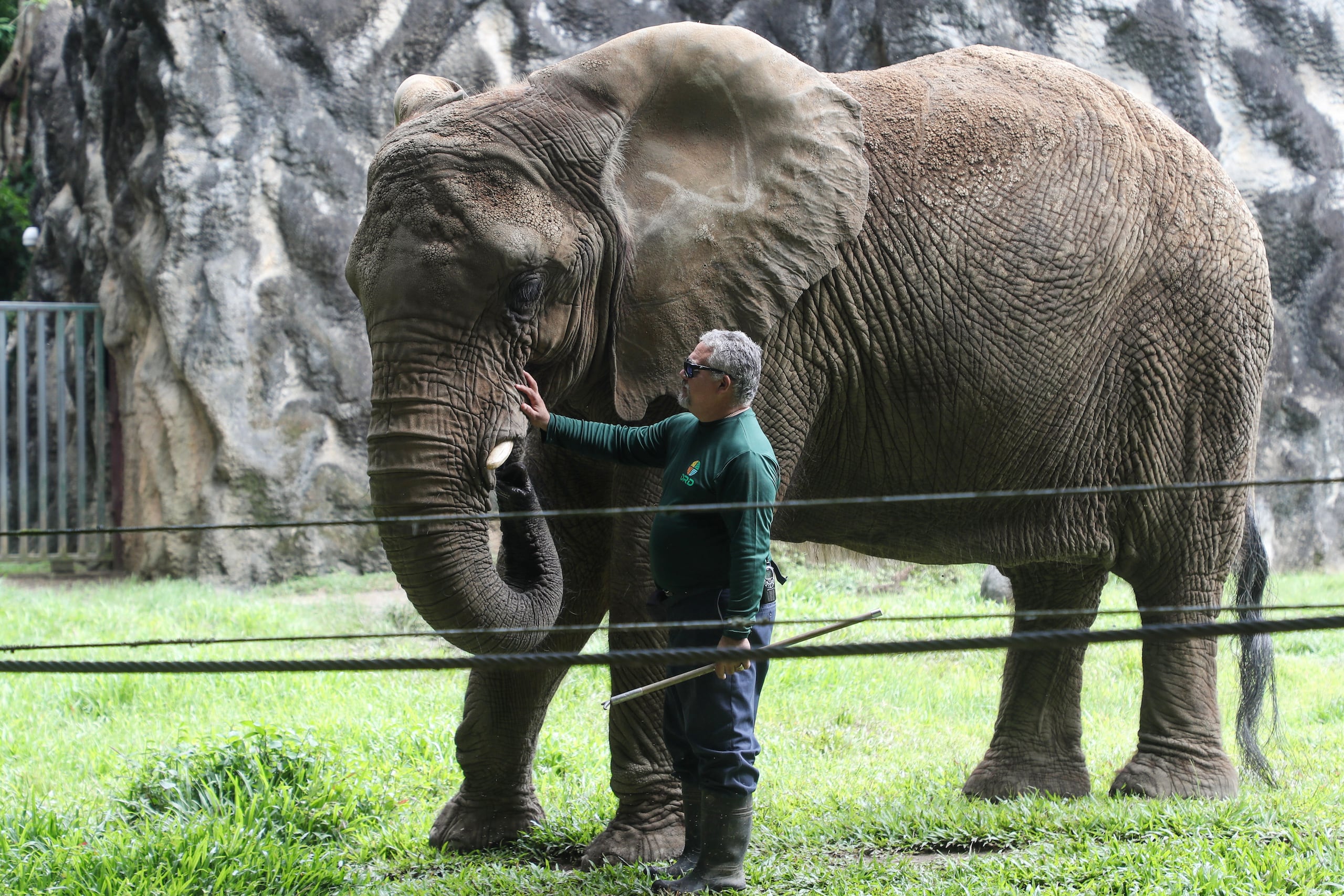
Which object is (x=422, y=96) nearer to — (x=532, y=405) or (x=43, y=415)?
(x=532, y=405)

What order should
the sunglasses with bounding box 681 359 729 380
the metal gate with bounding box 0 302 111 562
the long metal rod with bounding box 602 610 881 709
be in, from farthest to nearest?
the metal gate with bounding box 0 302 111 562
the sunglasses with bounding box 681 359 729 380
the long metal rod with bounding box 602 610 881 709

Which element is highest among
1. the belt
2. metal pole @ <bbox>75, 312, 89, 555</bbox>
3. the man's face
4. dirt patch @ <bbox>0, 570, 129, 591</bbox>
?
the man's face

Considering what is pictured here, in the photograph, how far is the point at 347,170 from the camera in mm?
10797

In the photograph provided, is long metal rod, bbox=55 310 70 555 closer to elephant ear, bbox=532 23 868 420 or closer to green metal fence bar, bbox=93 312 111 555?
green metal fence bar, bbox=93 312 111 555

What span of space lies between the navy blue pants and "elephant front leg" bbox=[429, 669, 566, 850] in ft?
3.19

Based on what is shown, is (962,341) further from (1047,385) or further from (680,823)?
(680,823)

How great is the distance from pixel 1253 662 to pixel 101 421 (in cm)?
969

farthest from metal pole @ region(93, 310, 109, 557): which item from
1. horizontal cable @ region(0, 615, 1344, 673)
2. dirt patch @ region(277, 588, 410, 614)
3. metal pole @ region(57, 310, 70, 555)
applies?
horizontal cable @ region(0, 615, 1344, 673)

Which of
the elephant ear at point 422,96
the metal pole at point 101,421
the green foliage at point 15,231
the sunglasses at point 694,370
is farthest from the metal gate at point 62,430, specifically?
the sunglasses at point 694,370

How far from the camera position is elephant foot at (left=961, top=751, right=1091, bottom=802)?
5.31m

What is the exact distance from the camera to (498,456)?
3.81 m

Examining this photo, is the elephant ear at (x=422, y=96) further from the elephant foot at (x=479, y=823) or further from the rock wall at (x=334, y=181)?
the rock wall at (x=334, y=181)

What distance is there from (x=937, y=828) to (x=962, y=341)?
1.73 meters

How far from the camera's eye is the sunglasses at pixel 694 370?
3693 millimetres
